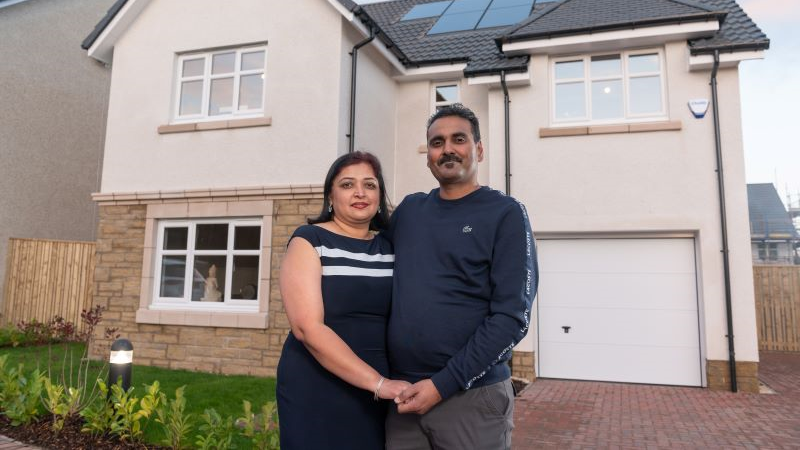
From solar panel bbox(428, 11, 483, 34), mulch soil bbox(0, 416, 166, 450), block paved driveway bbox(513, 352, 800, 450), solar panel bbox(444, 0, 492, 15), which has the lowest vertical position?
block paved driveway bbox(513, 352, 800, 450)

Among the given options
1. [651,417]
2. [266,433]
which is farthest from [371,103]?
[266,433]

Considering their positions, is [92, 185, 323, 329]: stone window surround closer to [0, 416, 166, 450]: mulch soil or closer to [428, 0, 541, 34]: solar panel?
[0, 416, 166, 450]: mulch soil

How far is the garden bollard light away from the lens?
472 cm

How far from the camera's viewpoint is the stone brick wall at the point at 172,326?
8023mm

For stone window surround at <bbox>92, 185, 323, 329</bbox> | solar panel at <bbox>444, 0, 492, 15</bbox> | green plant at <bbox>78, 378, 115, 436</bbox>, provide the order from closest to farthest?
green plant at <bbox>78, 378, 115, 436</bbox>, stone window surround at <bbox>92, 185, 323, 329</bbox>, solar panel at <bbox>444, 0, 492, 15</bbox>

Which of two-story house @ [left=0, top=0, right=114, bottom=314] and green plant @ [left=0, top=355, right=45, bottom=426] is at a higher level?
two-story house @ [left=0, top=0, right=114, bottom=314]

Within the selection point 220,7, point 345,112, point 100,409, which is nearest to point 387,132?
point 345,112

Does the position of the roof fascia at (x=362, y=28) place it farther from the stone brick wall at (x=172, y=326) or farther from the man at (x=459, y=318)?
the man at (x=459, y=318)

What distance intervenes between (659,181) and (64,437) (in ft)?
27.9

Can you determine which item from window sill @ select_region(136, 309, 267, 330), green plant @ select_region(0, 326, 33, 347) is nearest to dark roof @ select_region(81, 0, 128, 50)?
window sill @ select_region(136, 309, 267, 330)

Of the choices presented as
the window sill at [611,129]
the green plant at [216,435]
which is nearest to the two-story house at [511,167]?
the window sill at [611,129]

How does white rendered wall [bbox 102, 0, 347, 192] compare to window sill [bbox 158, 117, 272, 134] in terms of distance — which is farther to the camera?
window sill [bbox 158, 117, 272, 134]

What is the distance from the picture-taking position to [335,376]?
6.81ft

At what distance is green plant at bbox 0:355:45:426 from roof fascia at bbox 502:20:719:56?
825 centimetres
